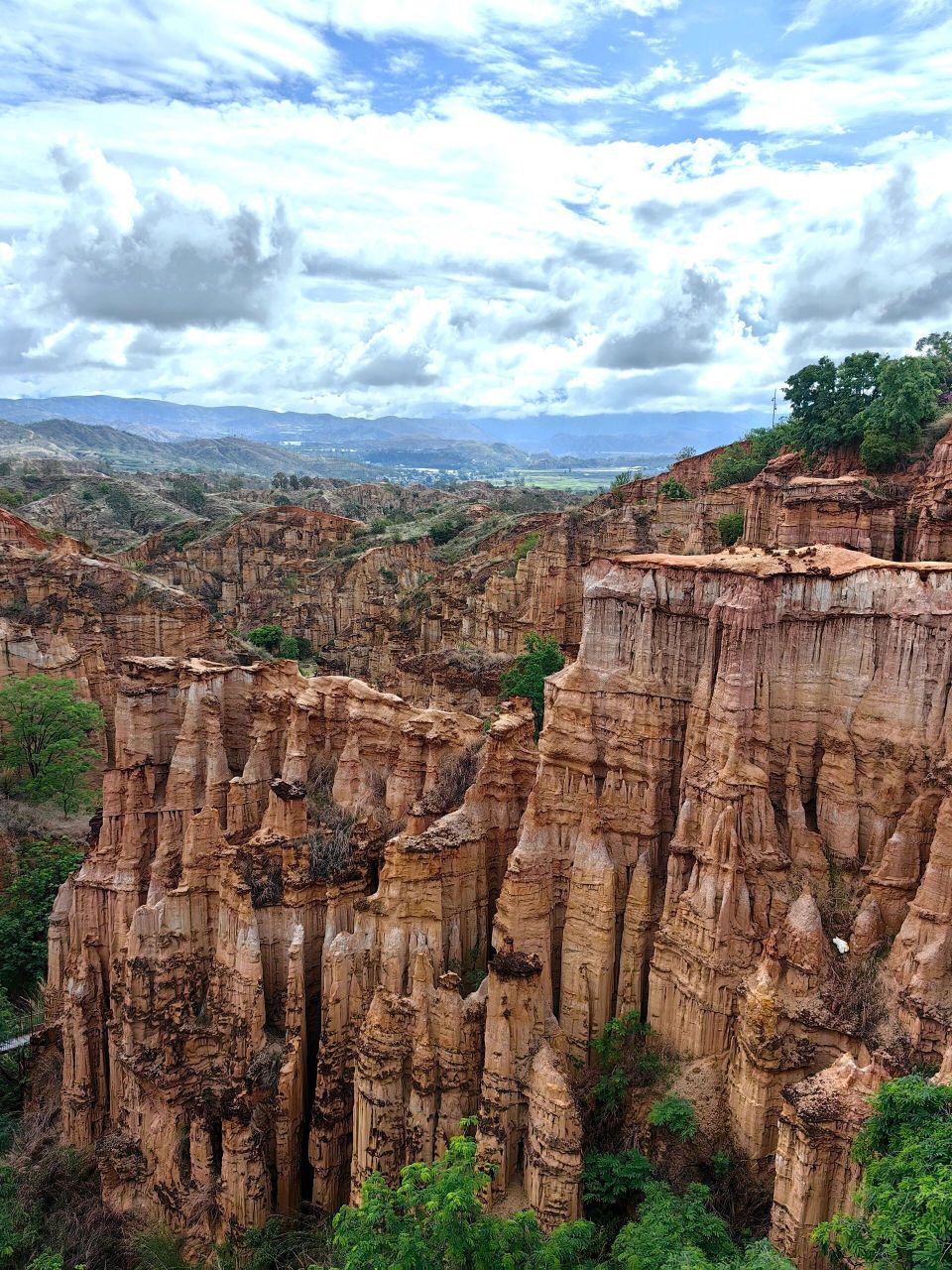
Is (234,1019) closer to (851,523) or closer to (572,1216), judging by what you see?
(572,1216)

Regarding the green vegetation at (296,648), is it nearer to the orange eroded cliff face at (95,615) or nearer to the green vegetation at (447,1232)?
the orange eroded cliff face at (95,615)

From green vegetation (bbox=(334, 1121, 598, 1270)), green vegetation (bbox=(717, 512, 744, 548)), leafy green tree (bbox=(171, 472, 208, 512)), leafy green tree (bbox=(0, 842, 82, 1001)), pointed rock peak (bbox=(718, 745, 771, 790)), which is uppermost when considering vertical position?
green vegetation (bbox=(717, 512, 744, 548))

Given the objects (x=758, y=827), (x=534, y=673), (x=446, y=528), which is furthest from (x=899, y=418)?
(x=446, y=528)

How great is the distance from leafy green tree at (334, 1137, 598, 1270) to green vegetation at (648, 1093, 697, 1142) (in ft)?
7.10

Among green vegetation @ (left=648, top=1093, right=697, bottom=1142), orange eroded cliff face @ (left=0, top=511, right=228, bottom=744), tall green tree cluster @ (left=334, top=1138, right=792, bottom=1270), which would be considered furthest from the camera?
orange eroded cliff face @ (left=0, top=511, right=228, bottom=744)

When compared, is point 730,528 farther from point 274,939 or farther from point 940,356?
point 274,939

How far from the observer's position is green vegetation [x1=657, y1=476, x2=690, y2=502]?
58.2 m

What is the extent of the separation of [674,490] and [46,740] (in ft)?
134

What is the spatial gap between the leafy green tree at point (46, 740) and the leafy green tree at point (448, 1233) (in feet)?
85.8

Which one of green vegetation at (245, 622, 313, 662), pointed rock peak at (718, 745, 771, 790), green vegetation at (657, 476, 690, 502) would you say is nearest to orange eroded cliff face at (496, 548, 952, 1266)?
pointed rock peak at (718, 745, 771, 790)

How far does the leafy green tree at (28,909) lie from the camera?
2828 centimetres

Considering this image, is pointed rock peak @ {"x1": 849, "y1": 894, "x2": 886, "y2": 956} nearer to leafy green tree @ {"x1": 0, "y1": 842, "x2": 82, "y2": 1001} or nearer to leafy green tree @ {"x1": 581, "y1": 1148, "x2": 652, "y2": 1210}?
leafy green tree @ {"x1": 581, "y1": 1148, "x2": 652, "y2": 1210}

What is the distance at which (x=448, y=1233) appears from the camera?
43.1 ft

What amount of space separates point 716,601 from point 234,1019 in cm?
1449
